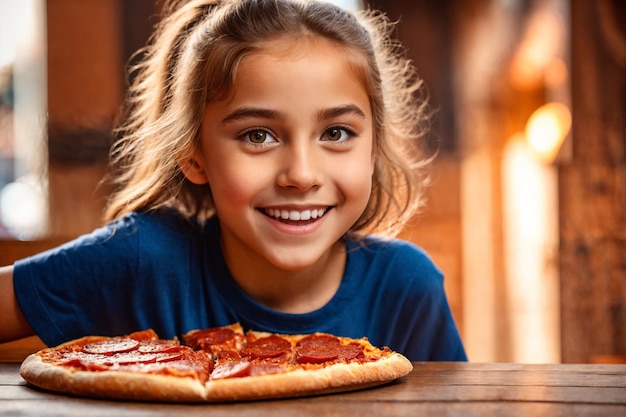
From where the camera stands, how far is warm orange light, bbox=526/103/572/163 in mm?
3760

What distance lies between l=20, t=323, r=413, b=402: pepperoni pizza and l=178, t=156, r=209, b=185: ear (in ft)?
1.29

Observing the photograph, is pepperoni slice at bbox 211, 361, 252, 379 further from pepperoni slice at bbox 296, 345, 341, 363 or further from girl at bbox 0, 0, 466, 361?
girl at bbox 0, 0, 466, 361

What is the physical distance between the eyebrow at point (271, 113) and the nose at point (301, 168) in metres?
0.06

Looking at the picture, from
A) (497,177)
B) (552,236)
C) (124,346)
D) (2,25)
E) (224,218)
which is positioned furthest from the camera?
(2,25)

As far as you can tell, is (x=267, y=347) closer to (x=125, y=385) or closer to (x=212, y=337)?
(x=212, y=337)

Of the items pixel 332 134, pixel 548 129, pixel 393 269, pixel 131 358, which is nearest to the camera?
pixel 131 358

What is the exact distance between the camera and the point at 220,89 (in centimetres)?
173

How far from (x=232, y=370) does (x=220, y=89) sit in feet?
2.11

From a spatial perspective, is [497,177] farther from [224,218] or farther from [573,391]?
[573,391]

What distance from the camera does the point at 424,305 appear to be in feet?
6.49

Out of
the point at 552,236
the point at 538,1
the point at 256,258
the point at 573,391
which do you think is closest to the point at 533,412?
the point at 573,391

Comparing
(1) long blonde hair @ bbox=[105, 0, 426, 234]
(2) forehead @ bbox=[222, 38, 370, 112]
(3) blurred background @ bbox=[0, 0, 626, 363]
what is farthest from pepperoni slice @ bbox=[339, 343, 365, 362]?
(3) blurred background @ bbox=[0, 0, 626, 363]

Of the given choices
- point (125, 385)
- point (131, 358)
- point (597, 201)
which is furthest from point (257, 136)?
point (597, 201)

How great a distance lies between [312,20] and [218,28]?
0.20 metres
